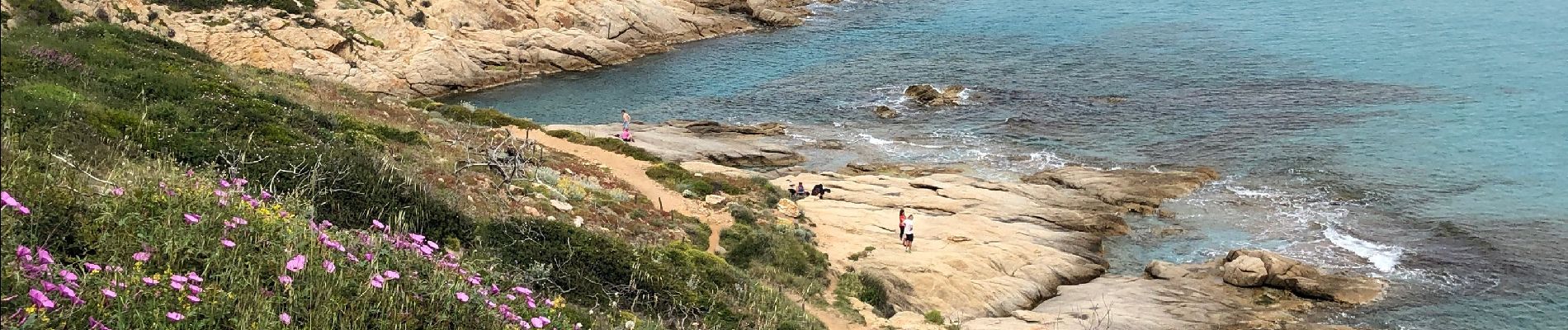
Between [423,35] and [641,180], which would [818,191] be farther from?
[423,35]

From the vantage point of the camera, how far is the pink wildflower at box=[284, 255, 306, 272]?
9742mm

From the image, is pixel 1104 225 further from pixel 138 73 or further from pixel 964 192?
pixel 138 73

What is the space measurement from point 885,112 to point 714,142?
12.0 metres

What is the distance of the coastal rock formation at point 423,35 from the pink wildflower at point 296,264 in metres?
54.1

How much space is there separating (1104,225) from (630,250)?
25.3m

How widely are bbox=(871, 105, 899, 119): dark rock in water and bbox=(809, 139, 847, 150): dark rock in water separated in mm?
6537

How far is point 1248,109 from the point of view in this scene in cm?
5772

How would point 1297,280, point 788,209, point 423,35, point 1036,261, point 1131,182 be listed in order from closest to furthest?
1. point 1297,280
2. point 788,209
3. point 1036,261
4. point 1131,182
5. point 423,35

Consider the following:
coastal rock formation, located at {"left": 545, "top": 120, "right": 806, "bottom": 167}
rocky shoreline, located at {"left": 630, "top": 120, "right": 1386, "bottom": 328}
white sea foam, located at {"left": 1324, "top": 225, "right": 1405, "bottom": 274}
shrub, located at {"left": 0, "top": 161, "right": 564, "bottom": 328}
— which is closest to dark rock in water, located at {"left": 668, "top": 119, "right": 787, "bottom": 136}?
coastal rock formation, located at {"left": 545, "top": 120, "right": 806, "bottom": 167}

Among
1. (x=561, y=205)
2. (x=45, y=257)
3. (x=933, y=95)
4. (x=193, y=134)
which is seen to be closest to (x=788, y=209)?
(x=561, y=205)

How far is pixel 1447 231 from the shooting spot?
38.5m

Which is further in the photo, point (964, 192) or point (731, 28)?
point (731, 28)

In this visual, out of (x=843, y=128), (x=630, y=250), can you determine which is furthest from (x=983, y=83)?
(x=630, y=250)

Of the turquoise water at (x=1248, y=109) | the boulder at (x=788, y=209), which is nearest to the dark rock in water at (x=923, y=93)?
the turquoise water at (x=1248, y=109)
